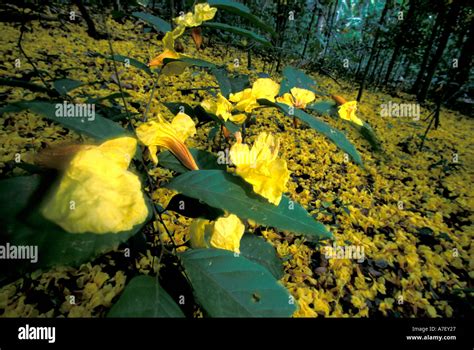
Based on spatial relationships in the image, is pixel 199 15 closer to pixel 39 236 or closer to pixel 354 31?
pixel 39 236

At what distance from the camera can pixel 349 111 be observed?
834mm

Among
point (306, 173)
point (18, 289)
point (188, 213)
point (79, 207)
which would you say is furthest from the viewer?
point (306, 173)

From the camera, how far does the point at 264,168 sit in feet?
1.83

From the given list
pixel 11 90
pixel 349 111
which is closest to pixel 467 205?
pixel 349 111

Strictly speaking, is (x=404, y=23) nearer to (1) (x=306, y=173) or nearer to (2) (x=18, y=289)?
(1) (x=306, y=173)

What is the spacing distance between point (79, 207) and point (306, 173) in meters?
2.65

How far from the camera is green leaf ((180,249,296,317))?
452 mm

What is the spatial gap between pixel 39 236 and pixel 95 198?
0.08 m

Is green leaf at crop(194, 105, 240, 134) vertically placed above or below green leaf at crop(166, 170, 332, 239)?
above

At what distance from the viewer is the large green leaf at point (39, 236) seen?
36 cm

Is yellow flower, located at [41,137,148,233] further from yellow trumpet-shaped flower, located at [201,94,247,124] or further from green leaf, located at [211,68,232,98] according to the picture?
green leaf, located at [211,68,232,98]

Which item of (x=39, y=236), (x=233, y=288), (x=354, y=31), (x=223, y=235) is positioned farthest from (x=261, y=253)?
(x=354, y=31)

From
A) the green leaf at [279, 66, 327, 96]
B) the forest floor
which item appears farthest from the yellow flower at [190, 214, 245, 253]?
the green leaf at [279, 66, 327, 96]

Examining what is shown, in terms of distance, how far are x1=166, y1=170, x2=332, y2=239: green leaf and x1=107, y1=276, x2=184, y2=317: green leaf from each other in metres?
0.17
